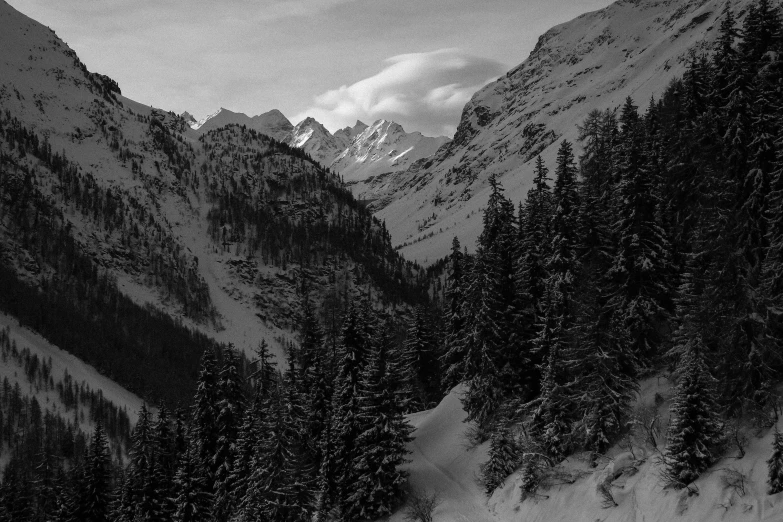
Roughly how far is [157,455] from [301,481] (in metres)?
17.5

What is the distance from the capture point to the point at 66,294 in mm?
179125

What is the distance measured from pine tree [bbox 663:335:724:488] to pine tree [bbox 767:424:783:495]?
299 centimetres

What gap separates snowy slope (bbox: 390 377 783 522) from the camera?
68.2ft

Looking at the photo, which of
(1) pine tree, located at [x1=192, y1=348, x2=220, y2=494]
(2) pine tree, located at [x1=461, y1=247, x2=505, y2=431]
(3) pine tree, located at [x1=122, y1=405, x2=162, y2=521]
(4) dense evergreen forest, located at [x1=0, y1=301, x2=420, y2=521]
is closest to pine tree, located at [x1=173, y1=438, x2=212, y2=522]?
(4) dense evergreen forest, located at [x1=0, y1=301, x2=420, y2=521]

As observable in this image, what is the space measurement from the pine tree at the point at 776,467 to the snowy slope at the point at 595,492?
0.31m

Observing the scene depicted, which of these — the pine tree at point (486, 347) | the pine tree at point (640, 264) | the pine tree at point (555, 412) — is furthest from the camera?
the pine tree at point (486, 347)

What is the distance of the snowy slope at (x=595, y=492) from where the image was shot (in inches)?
818

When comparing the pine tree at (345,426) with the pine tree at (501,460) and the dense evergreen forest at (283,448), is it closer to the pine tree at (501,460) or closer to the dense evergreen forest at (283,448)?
the dense evergreen forest at (283,448)

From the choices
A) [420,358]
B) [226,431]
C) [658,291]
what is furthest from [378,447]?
[420,358]

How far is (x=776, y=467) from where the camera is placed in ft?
63.7

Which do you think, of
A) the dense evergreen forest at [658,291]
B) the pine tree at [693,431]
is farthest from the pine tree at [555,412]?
the pine tree at [693,431]

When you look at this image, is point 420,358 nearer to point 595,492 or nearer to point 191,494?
point 191,494

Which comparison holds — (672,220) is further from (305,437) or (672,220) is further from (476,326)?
(305,437)

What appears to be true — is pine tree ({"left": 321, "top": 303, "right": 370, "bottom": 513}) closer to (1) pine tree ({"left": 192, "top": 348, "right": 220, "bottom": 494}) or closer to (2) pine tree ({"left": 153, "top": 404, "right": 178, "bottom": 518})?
(1) pine tree ({"left": 192, "top": 348, "right": 220, "bottom": 494})
